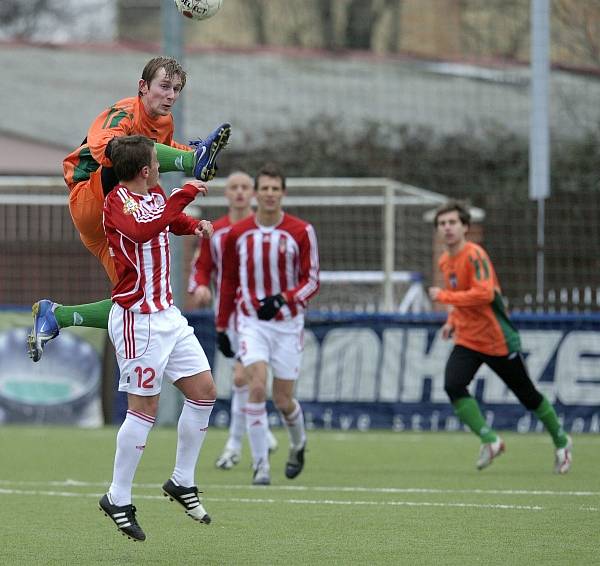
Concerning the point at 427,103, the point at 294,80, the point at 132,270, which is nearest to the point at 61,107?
the point at 294,80

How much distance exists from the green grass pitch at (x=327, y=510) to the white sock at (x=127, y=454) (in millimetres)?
291

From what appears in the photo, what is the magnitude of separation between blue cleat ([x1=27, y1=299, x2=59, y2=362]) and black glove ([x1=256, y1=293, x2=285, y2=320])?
8.17ft

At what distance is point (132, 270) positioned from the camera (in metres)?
6.85

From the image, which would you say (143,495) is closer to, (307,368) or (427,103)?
(307,368)

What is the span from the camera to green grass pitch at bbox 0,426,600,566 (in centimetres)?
654

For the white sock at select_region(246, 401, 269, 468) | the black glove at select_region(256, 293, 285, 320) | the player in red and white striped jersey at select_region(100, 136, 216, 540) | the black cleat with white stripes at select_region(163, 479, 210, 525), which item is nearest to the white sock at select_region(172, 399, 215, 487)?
the player in red and white striped jersey at select_region(100, 136, 216, 540)

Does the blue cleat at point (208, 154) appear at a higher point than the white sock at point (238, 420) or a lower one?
higher

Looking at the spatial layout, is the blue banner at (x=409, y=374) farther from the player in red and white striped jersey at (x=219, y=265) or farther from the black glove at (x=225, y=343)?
the black glove at (x=225, y=343)

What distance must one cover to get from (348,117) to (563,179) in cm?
568

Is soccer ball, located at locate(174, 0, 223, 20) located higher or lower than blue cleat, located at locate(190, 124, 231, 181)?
higher

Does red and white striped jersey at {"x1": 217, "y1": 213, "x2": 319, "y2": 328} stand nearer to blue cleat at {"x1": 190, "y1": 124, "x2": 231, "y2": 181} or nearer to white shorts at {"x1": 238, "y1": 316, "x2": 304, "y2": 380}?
white shorts at {"x1": 238, "y1": 316, "x2": 304, "y2": 380}

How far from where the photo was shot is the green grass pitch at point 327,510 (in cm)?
654

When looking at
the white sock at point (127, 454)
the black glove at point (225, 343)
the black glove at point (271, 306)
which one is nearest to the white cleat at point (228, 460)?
the black glove at point (225, 343)

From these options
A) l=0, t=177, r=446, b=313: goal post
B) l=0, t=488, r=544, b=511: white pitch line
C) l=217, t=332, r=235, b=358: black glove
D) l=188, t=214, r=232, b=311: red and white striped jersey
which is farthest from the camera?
l=0, t=177, r=446, b=313: goal post
